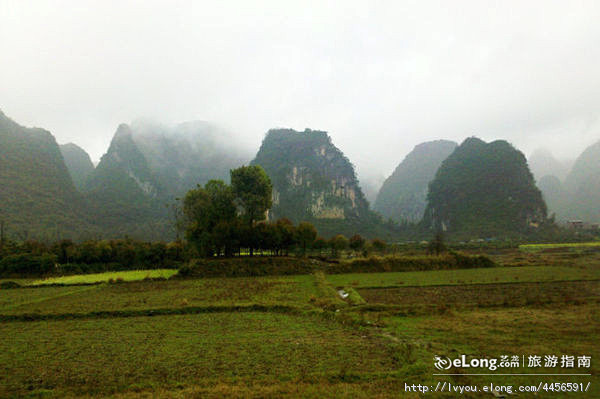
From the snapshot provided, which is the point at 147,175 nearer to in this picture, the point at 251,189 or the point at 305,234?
the point at 251,189

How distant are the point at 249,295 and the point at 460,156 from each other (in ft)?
481

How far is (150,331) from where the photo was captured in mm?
12805

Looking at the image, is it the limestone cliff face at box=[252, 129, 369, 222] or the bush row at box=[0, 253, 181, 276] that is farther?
the limestone cliff face at box=[252, 129, 369, 222]

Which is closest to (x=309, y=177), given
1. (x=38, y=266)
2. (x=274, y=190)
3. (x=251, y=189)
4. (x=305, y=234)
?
(x=274, y=190)

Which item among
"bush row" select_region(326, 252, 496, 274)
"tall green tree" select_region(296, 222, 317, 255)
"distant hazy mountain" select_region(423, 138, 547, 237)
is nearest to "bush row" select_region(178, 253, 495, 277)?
"bush row" select_region(326, 252, 496, 274)

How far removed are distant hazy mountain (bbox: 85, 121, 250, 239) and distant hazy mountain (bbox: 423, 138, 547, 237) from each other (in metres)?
103

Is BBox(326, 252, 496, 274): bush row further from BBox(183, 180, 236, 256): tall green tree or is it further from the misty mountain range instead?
the misty mountain range

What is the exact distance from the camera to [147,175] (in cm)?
14088

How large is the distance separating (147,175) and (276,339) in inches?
5801

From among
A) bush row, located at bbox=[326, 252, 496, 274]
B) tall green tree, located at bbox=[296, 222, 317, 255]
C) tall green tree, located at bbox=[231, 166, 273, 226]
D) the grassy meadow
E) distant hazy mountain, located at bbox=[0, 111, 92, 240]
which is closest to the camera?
the grassy meadow

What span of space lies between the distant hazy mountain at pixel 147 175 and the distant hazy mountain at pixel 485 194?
337 ft

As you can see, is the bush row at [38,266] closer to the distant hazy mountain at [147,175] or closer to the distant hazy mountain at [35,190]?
the distant hazy mountain at [35,190]

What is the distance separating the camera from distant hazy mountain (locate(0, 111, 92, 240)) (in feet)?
247

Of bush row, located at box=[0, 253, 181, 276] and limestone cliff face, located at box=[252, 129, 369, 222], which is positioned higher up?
limestone cliff face, located at box=[252, 129, 369, 222]
